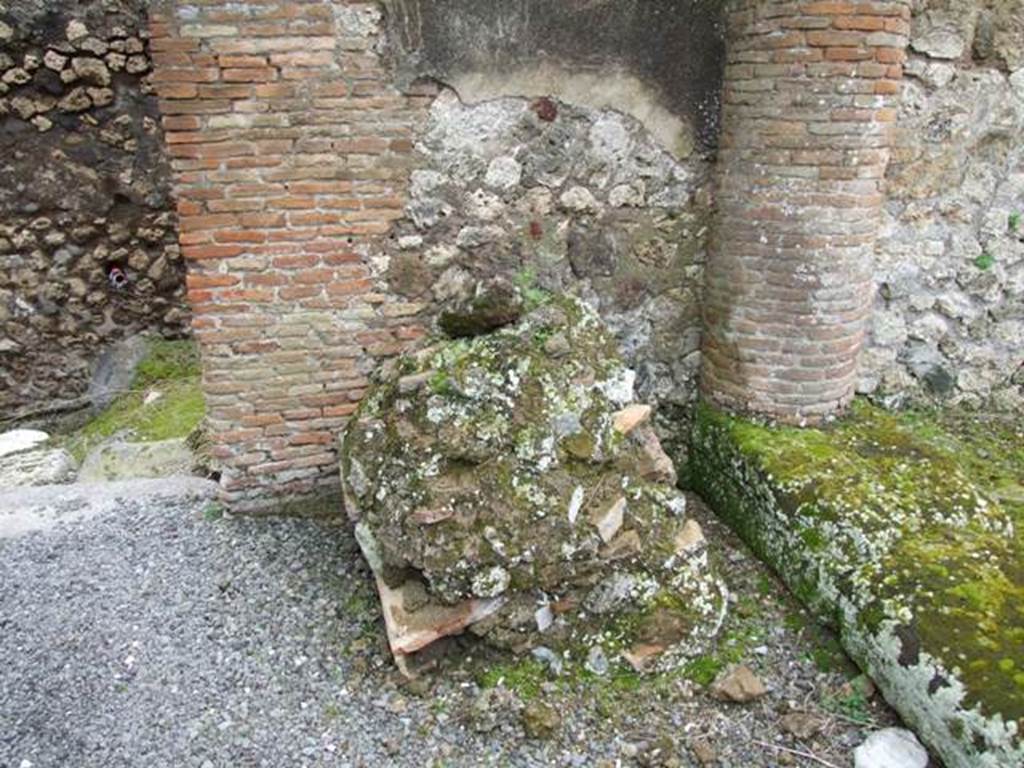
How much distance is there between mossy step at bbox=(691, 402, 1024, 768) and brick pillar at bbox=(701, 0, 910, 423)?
0.98 feet

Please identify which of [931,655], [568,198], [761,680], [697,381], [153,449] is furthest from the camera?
[153,449]

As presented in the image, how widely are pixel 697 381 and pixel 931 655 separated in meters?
1.79

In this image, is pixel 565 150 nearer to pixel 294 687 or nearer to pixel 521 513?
pixel 521 513

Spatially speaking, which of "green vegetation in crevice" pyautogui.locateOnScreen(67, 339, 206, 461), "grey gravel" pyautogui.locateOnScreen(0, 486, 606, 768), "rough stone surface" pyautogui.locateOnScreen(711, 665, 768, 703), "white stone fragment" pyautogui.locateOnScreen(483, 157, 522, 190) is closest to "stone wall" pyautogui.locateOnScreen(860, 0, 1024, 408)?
"white stone fragment" pyautogui.locateOnScreen(483, 157, 522, 190)

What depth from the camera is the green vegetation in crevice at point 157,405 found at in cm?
545

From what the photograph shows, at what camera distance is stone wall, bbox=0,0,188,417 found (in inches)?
223

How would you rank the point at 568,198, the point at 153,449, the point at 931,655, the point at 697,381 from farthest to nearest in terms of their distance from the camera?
the point at 153,449, the point at 697,381, the point at 568,198, the point at 931,655

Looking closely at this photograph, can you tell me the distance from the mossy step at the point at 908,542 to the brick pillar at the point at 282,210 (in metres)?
1.70

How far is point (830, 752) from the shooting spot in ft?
8.42

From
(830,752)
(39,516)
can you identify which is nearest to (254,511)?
(39,516)

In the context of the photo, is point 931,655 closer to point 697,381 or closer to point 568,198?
point 697,381

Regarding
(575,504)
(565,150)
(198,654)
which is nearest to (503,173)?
(565,150)

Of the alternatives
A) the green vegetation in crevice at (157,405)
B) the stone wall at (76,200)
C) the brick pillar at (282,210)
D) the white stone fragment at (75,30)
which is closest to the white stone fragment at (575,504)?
the brick pillar at (282,210)

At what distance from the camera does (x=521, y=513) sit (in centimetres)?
277
